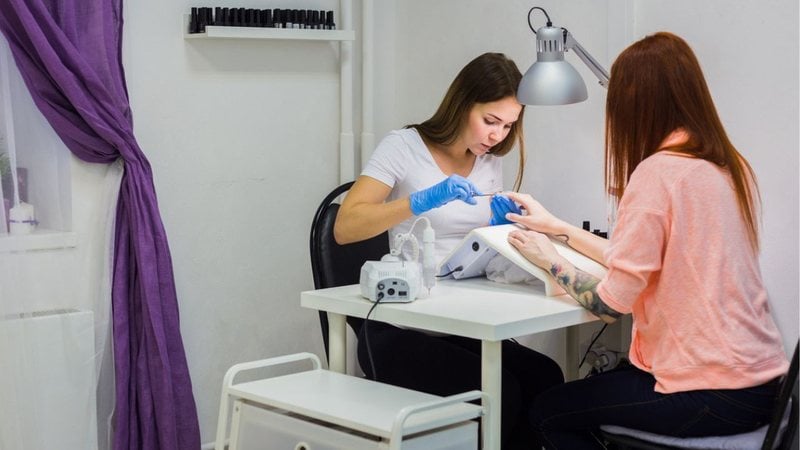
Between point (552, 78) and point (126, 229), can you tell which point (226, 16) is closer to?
point (126, 229)

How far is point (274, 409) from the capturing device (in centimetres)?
207

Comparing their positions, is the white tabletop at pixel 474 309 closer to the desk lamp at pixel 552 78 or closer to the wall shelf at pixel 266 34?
the desk lamp at pixel 552 78

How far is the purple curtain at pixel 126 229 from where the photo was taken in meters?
2.64

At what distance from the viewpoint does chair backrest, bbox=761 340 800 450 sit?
1.73 m

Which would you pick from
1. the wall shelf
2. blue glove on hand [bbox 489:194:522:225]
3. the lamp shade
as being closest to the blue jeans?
blue glove on hand [bbox 489:194:522:225]

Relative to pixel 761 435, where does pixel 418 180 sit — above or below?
above

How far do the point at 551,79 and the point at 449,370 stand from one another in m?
0.72

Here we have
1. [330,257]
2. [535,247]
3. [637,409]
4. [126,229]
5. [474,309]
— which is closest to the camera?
[637,409]

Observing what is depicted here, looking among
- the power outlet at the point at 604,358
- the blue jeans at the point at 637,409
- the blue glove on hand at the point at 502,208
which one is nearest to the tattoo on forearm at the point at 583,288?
the blue jeans at the point at 637,409

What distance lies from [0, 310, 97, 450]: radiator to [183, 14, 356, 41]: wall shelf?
0.88 meters

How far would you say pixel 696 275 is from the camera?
184 cm

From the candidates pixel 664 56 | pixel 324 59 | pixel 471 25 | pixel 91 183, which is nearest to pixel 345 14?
pixel 324 59

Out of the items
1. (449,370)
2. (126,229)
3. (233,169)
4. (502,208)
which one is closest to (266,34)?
(233,169)

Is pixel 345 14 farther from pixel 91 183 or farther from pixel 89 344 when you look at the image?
pixel 89 344
